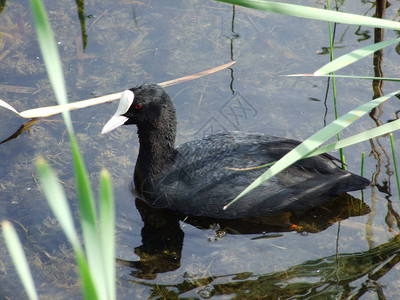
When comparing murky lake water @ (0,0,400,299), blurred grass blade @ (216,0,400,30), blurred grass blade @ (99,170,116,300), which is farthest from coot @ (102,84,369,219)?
blurred grass blade @ (99,170,116,300)

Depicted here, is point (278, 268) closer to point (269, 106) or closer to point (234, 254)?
point (234, 254)

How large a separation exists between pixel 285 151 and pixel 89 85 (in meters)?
2.20

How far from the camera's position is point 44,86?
19.0 feet

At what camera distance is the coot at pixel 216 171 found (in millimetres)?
4535

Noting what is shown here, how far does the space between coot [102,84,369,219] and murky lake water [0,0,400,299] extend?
0.61 feet

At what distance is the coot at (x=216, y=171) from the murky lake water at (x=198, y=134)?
19 cm

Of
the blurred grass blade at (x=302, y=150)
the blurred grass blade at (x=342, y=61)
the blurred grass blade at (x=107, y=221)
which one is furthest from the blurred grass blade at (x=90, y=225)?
the blurred grass blade at (x=342, y=61)

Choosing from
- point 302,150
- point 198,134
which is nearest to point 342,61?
point 302,150

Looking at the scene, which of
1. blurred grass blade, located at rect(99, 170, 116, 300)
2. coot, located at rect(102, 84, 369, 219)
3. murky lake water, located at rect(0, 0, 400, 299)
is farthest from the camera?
coot, located at rect(102, 84, 369, 219)

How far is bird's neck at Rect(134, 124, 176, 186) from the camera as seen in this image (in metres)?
4.81

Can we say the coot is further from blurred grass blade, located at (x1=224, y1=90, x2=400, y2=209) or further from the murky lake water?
blurred grass blade, located at (x1=224, y1=90, x2=400, y2=209)

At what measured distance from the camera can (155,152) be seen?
4820 millimetres

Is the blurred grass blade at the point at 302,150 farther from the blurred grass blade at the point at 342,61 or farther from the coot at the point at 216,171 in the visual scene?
the coot at the point at 216,171

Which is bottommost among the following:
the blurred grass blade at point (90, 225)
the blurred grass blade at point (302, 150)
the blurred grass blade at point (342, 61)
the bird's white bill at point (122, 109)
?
the bird's white bill at point (122, 109)
